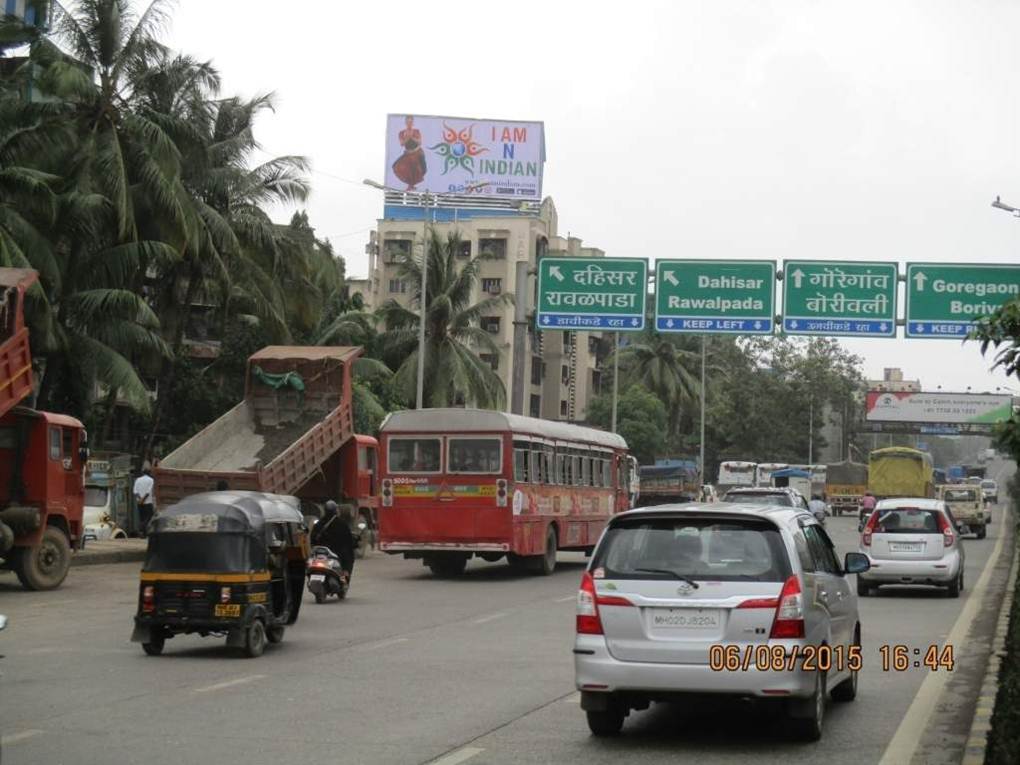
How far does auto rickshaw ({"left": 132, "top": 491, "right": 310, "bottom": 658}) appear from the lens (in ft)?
48.4

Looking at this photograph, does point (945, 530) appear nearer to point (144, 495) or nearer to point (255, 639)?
point (255, 639)

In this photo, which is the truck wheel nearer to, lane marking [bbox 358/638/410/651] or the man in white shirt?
lane marking [bbox 358/638/410/651]

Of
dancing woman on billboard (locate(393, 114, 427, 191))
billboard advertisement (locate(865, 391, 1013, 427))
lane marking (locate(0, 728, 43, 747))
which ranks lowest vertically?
lane marking (locate(0, 728, 43, 747))

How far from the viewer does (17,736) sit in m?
10.0

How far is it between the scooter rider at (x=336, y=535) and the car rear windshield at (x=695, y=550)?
11635mm

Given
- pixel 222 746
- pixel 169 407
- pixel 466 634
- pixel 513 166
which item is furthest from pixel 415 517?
pixel 513 166

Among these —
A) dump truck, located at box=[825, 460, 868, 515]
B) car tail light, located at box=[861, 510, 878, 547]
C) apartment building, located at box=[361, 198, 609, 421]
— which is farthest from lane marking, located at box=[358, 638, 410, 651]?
dump truck, located at box=[825, 460, 868, 515]

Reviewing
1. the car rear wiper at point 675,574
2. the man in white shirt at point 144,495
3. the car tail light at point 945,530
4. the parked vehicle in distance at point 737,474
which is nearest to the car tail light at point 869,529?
the car tail light at point 945,530

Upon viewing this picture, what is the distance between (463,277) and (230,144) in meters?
13.9

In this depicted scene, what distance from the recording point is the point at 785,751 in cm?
977

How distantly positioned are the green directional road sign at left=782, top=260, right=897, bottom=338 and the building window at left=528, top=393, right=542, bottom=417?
5250 centimetres

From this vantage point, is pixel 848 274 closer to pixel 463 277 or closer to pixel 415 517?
pixel 415 517

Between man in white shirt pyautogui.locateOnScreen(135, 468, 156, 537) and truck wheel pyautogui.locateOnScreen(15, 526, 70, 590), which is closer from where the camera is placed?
truck wheel pyautogui.locateOnScreen(15, 526, 70, 590)

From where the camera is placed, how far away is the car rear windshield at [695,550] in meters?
9.72
